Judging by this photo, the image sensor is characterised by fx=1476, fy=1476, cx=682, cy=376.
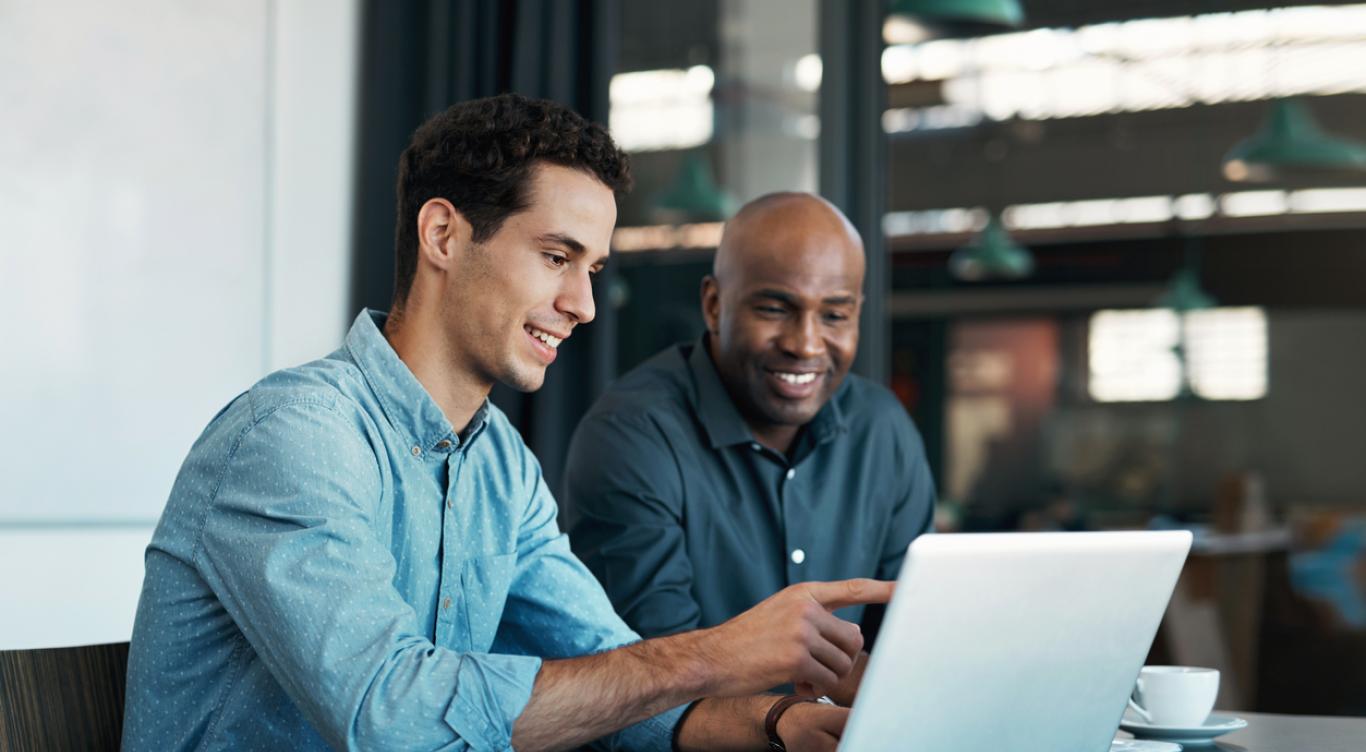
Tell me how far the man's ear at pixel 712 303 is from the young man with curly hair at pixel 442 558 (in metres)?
0.77

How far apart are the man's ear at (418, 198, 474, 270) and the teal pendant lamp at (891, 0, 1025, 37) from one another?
7.06ft

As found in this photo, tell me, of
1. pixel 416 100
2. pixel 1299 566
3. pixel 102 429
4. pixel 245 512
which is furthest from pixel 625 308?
pixel 245 512

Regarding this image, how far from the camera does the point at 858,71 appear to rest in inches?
152

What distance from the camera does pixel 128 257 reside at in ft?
11.0

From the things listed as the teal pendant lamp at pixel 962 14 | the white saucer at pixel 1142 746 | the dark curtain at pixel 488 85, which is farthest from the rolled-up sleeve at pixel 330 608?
the teal pendant lamp at pixel 962 14

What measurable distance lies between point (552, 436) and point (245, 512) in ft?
7.84

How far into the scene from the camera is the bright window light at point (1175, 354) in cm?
512

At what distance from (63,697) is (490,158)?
67cm

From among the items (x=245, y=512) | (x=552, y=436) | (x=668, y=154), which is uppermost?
(x=668, y=154)

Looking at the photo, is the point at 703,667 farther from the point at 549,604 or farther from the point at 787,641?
the point at 549,604

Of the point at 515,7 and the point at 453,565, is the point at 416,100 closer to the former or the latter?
the point at 515,7

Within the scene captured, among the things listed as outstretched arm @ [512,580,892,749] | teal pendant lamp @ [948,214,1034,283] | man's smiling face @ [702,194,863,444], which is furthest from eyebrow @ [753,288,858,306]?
teal pendant lamp @ [948,214,1034,283]

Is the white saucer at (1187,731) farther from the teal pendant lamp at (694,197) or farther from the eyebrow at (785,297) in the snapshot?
the teal pendant lamp at (694,197)

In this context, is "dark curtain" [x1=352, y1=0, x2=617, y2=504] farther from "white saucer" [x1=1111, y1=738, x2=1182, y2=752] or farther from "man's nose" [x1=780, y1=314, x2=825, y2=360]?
"white saucer" [x1=1111, y1=738, x2=1182, y2=752]
